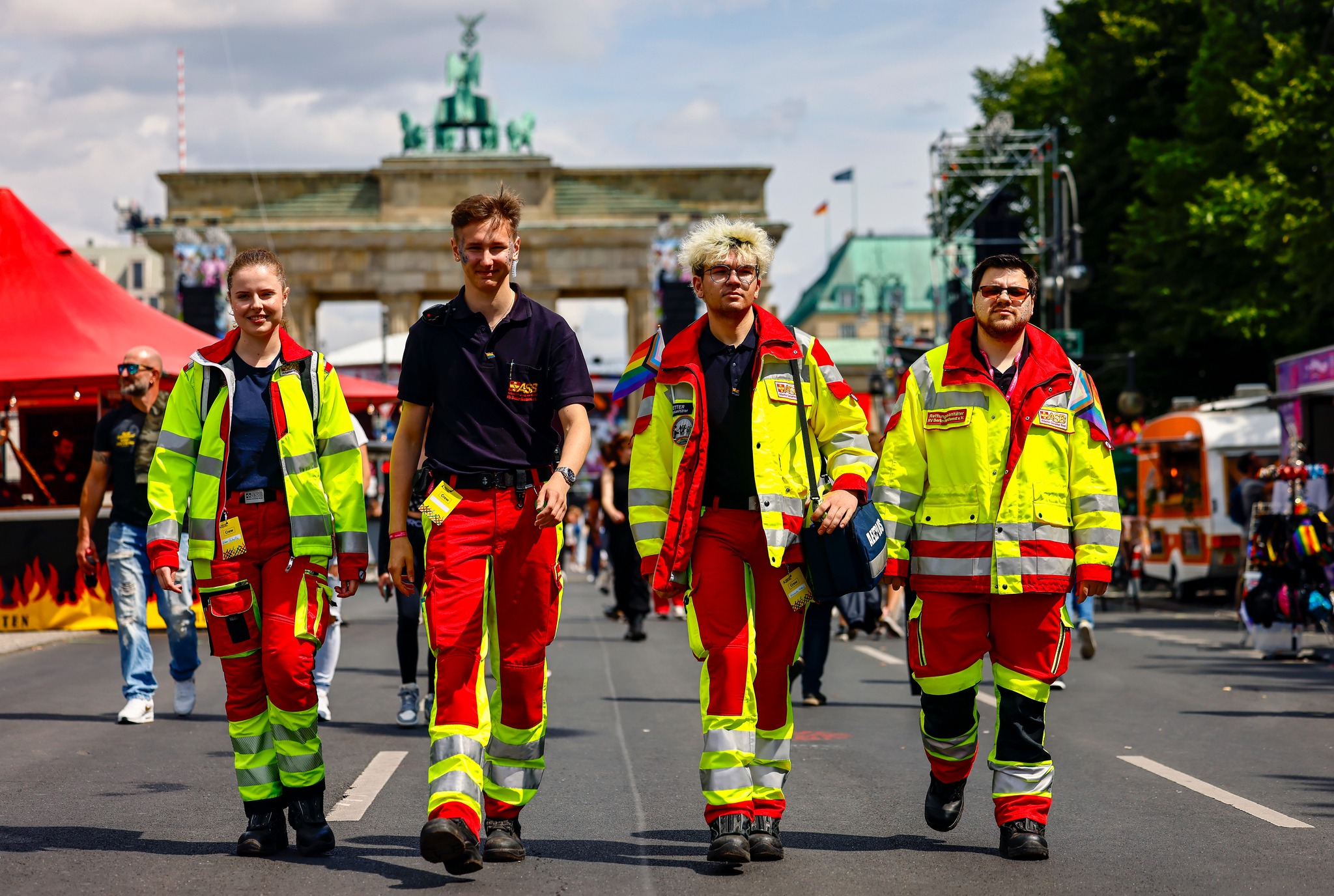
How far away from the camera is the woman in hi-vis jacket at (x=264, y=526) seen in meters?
5.73

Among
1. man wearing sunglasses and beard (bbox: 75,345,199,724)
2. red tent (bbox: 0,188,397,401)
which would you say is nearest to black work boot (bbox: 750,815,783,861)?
man wearing sunglasses and beard (bbox: 75,345,199,724)

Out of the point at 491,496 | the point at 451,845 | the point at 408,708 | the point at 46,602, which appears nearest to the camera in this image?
the point at 451,845

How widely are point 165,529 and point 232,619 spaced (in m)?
0.48

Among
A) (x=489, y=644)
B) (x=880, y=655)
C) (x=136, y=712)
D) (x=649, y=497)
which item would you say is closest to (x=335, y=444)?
(x=489, y=644)

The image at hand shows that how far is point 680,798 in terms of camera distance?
7.16 meters

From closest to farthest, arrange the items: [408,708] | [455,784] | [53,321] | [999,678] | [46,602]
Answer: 1. [455,784]
2. [999,678]
3. [408,708]
4. [46,602]
5. [53,321]

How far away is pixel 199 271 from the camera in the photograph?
1876 inches

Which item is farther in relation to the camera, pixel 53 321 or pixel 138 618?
pixel 53 321

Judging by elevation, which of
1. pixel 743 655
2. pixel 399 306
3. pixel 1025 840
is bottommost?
pixel 1025 840

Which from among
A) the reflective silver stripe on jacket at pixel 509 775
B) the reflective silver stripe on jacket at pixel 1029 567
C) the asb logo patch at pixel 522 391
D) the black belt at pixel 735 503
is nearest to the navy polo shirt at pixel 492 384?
the asb logo patch at pixel 522 391

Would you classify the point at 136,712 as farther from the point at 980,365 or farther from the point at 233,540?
the point at 980,365

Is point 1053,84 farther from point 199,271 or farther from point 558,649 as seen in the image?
point 558,649

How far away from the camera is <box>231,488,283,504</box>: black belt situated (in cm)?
579

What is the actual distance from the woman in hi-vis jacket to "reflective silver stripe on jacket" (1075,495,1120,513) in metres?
2.48
